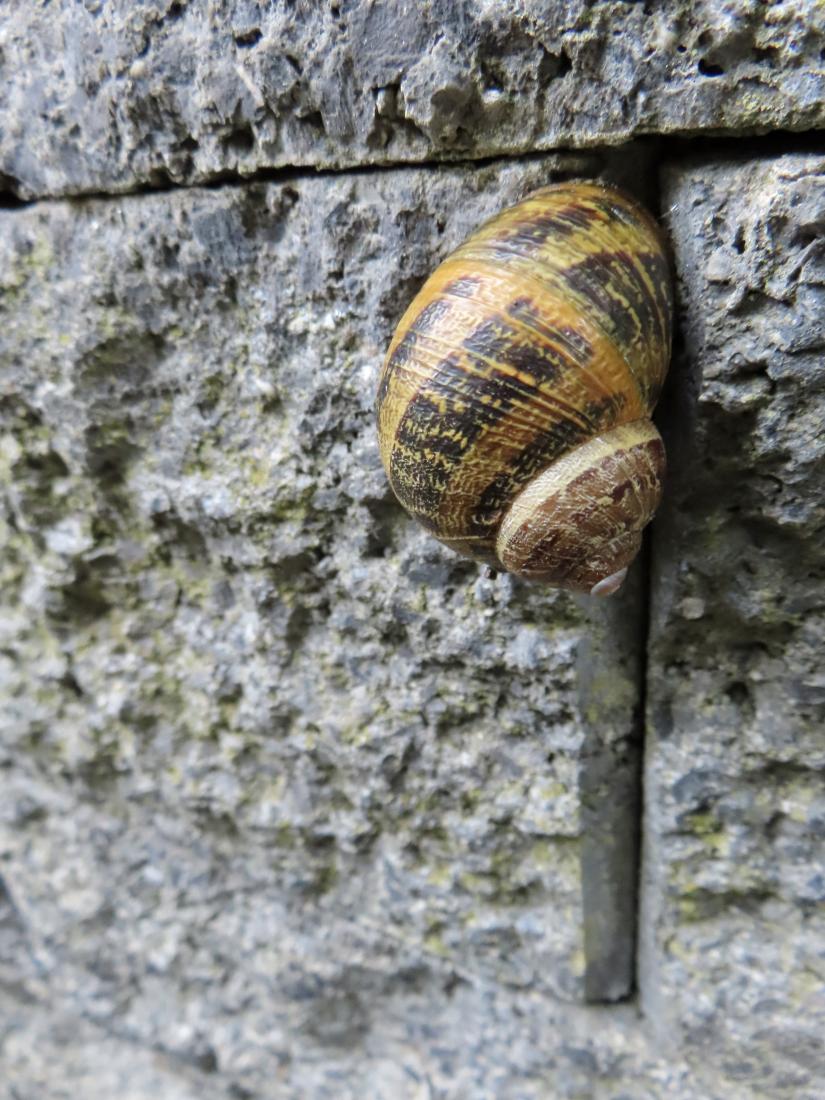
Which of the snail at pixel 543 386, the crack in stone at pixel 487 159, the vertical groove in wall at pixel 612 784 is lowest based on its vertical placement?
the vertical groove in wall at pixel 612 784

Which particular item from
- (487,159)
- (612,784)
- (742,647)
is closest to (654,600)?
(742,647)

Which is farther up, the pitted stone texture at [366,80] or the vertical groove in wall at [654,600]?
the pitted stone texture at [366,80]

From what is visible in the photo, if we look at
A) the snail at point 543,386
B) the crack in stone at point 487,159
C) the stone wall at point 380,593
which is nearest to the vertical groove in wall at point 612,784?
the stone wall at point 380,593

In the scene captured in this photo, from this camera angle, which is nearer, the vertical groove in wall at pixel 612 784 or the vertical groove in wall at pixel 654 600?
the vertical groove in wall at pixel 654 600

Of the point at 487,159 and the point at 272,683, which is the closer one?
the point at 487,159

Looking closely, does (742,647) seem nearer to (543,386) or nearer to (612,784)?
(612,784)

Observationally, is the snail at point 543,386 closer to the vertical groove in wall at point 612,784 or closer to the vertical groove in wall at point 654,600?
the vertical groove in wall at point 654,600

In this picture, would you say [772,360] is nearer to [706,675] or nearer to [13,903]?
[706,675]
